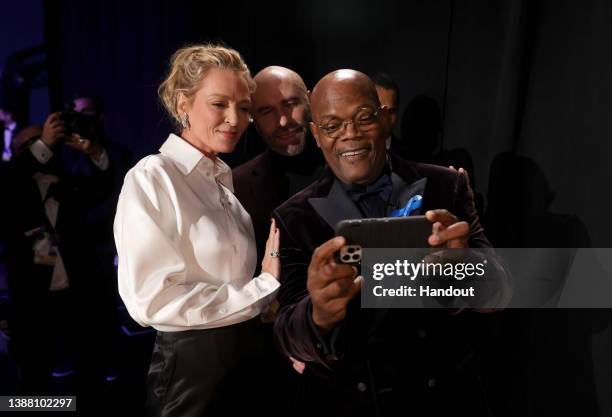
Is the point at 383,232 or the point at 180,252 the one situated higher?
the point at 383,232

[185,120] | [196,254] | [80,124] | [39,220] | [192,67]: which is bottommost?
[39,220]

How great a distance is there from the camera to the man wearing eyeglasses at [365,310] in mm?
1358

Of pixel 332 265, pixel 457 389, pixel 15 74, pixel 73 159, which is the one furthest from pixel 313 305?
pixel 15 74

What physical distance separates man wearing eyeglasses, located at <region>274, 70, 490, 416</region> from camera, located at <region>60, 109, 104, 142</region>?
6.66ft

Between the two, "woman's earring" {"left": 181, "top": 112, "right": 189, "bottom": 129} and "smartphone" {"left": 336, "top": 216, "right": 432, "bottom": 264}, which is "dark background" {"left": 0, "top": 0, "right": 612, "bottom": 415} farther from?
"smartphone" {"left": 336, "top": 216, "right": 432, "bottom": 264}

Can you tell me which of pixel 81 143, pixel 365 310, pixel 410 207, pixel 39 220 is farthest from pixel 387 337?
pixel 39 220

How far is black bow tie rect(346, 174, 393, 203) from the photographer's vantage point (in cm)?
142

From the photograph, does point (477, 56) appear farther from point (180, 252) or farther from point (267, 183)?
point (180, 252)

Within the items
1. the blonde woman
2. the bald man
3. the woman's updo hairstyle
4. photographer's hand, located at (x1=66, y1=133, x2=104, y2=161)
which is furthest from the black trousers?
photographer's hand, located at (x1=66, y1=133, x2=104, y2=161)

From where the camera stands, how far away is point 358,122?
1355mm

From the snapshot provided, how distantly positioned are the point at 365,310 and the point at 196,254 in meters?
0.55

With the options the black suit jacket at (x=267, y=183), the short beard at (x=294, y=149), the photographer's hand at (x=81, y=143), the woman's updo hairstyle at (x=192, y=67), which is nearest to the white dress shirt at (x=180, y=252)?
the woman's updo hairstyle at (x=192, y=67)

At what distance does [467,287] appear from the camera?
138 cm

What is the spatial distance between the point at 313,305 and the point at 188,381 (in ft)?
2.13
